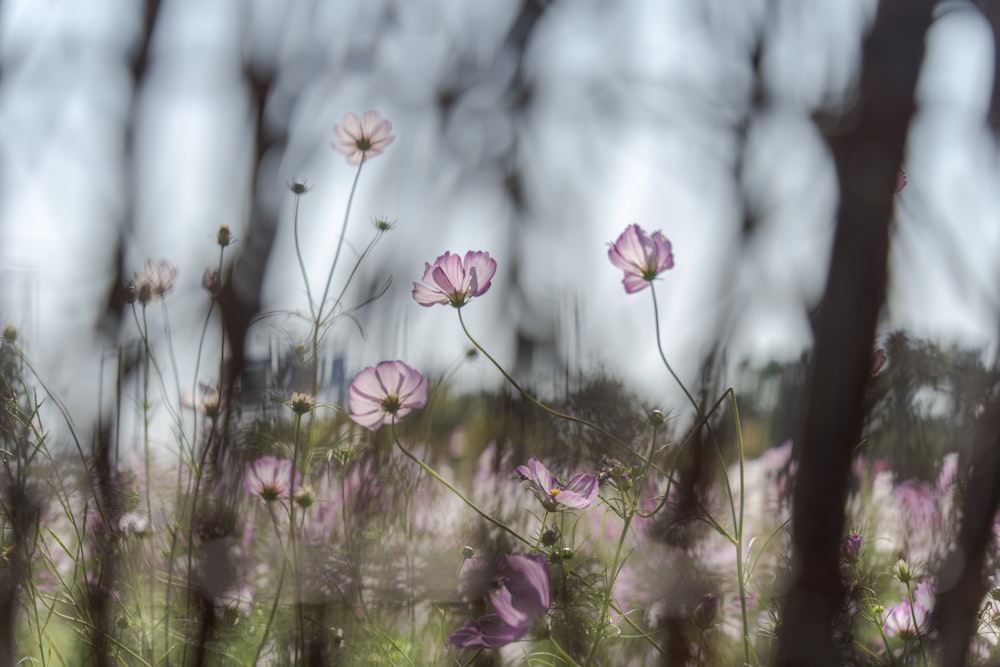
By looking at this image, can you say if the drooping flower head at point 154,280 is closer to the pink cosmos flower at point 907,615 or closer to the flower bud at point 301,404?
the flower bud at point 301,404

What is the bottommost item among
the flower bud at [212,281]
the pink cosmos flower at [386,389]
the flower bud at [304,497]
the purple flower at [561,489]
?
the flower bud at [304,497]

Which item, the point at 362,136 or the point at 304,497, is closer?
the point at 304,497

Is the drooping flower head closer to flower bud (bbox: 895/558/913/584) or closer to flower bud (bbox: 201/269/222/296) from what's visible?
flower bud (bbox: 201/269/222/296)

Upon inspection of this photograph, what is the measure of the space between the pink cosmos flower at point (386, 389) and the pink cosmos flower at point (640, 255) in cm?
13

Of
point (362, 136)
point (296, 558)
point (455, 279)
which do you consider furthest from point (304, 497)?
point (362, 136)

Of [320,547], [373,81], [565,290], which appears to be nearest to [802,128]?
[565,290]

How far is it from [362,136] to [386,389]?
0.20 metres

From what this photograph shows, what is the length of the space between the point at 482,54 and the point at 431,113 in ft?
0.22

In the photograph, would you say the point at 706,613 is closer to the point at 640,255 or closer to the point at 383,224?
the point at 640,255

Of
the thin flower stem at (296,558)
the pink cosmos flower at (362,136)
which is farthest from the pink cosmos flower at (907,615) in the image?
the pink cosmos flower at (362,136)

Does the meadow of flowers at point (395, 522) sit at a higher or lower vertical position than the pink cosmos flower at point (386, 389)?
lower

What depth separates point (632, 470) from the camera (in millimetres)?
387

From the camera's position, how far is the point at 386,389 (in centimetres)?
39

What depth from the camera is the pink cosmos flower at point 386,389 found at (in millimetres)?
385
